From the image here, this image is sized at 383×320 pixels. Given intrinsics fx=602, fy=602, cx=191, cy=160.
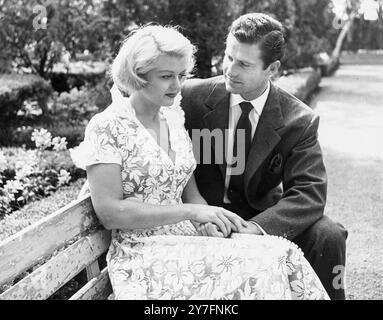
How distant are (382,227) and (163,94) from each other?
334 cm

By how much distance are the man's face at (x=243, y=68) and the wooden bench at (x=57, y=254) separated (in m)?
1.17

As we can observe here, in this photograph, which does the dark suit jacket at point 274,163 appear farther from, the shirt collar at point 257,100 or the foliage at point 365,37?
the foliage at point 365,37

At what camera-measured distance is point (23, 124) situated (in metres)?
8.52

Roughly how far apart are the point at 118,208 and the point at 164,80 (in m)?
0.67

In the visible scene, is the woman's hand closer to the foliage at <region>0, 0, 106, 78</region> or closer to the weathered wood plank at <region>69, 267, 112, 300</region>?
the weathered wood plank at <region>69, 267, 112, 300</region>

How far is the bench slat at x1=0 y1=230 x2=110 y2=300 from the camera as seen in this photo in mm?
2256

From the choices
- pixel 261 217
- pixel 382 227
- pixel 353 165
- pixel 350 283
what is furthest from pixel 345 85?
pixel 261 217

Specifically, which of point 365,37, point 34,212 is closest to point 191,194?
point 34,212

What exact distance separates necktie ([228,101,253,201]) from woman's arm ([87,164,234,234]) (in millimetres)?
762

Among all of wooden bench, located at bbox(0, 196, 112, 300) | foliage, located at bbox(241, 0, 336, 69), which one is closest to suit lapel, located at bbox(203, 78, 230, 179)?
wooden bench, located at bbox(0, 196, 112, 300)

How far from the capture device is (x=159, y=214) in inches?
108

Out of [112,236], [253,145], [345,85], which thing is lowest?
[345,85]

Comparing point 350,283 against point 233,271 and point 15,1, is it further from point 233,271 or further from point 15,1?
point 15,1

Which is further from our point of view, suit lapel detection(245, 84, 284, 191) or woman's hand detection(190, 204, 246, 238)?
suit lapel detection(245, 84, 284, 191)
